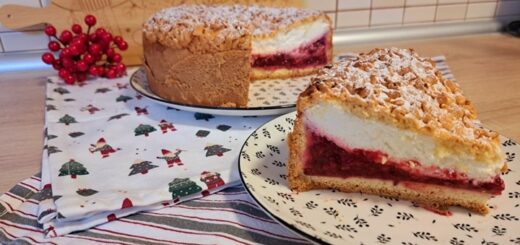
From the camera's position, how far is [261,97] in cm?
147

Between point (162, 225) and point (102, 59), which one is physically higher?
point (102, 59)

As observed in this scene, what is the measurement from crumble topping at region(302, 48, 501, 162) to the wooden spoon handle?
46.0 inches

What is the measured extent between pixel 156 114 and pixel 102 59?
20.3 inches

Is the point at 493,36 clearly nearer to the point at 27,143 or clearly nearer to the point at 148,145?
the point at 148,145

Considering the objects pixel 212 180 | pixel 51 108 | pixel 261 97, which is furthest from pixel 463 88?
pixel 51 108

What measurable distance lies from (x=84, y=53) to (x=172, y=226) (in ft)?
3.25

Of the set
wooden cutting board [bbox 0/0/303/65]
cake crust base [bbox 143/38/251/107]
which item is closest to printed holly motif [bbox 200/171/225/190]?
cake crust base [bbox 143/38/251/107]

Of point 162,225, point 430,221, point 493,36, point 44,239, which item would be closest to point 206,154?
point 162,225

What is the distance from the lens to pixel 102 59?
1.69 metres

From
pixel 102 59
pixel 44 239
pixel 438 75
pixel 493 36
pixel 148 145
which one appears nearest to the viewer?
pixel 44 239

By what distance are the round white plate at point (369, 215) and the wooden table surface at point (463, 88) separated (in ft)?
1.57

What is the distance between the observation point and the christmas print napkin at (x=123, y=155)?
0.88 m

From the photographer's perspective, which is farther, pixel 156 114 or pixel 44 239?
pixel 156 114

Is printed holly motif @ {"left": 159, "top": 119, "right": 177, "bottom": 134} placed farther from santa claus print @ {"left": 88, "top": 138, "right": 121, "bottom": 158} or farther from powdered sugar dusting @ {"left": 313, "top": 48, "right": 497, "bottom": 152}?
powdered sugar dusting @ {"left": 313, "top": 48, "right": 497, "bottom": 152}
